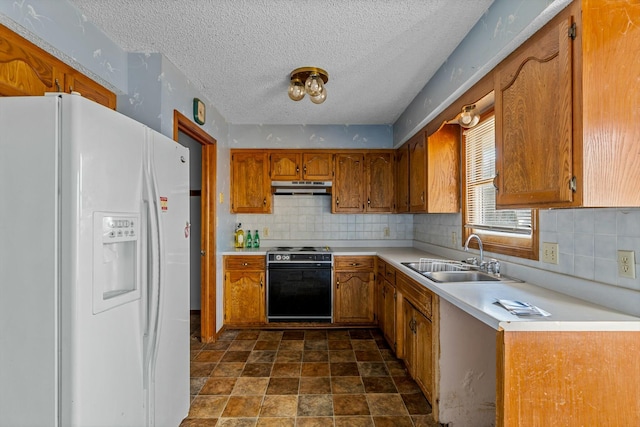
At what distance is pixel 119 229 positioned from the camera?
1.25 meters

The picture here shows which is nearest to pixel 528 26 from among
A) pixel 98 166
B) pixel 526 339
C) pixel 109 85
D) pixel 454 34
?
pixel 454 34

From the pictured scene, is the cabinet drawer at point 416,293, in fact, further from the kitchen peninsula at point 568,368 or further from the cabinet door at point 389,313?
the kitchen peninsula at point 568,368

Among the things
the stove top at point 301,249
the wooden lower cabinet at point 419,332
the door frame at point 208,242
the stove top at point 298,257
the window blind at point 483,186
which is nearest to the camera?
the wooden lower cabinet at point 419,332

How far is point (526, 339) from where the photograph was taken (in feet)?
3.86

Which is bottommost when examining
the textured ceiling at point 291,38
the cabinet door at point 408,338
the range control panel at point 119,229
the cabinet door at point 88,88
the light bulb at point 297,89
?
the cabinet door at point 408,338

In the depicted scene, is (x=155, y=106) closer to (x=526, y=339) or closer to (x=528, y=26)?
(x=528, y=26)

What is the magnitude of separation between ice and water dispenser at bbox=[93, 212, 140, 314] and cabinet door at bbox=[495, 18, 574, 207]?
177 centimetres

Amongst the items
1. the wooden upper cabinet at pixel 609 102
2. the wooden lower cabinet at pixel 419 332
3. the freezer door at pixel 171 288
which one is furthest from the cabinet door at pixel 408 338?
the freezer door at pixel 171 288

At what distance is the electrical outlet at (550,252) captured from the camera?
162 centimetres

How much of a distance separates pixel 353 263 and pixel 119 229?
2.64 m

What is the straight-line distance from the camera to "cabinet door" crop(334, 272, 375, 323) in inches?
138

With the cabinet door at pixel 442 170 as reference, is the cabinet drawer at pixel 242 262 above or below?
below

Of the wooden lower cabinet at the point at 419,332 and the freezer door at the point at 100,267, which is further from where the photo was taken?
the wooden lower cabinet at the point at 419,332

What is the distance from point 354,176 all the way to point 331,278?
1.29 m
